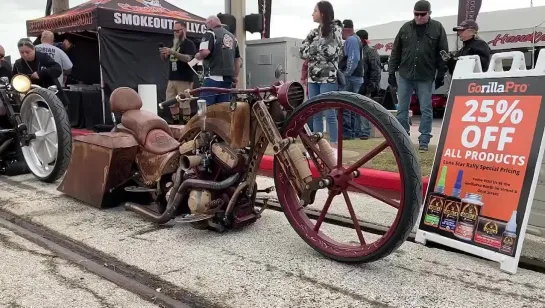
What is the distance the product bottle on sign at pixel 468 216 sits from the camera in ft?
9.94

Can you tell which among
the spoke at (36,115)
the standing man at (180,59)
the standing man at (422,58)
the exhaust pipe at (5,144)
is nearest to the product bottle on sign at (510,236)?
the standing man at (422,58)

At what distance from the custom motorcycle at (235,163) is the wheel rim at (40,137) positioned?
938mm

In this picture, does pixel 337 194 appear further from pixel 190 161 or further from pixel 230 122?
pixel 190 161

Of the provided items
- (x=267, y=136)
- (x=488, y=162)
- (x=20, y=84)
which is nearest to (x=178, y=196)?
(x=267, y=136)

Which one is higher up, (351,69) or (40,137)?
(351,69)

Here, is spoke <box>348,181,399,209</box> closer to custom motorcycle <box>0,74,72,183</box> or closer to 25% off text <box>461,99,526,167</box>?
25% off text <box>461,99,526,167</box>

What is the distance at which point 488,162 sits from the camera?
309 cm

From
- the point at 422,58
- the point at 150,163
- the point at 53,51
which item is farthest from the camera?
the point at 53,51

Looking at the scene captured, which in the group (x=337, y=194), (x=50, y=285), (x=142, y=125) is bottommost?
(x=50, y=285)

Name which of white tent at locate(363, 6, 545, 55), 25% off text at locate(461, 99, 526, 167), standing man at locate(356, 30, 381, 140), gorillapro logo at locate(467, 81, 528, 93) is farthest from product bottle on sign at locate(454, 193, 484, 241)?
white tent at locate(363, 6, 545, 55)

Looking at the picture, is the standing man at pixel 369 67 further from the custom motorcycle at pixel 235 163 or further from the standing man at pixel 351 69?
the custom motorcycle at pixel 235 163

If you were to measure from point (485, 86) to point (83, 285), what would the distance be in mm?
2713

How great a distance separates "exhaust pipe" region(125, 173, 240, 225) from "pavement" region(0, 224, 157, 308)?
736 mm

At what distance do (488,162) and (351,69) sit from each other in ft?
12.9
